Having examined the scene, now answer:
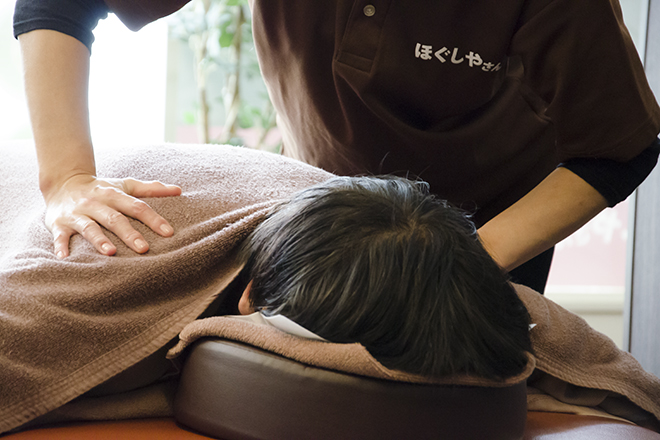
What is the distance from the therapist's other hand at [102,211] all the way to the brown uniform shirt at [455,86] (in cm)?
36

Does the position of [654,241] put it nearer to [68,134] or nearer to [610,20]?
[610,20]

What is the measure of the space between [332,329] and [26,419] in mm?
343

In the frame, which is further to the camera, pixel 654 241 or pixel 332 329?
pixel 654 241

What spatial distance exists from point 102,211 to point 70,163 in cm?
16

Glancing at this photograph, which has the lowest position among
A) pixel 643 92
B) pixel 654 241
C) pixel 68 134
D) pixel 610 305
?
pixel 610 305

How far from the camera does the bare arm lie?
0.70 m

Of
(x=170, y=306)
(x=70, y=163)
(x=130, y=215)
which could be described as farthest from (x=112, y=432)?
(x=70, y=163)

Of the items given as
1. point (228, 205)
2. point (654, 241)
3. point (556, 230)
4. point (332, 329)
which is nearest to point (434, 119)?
point (556, 230)

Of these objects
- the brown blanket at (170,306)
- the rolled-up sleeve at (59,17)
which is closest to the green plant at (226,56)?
the rolled-up sleeve at (59,17)

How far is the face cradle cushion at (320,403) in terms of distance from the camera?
542 millimetres

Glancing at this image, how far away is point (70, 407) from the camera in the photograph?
2.06ft

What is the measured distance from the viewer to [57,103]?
2.83 ft

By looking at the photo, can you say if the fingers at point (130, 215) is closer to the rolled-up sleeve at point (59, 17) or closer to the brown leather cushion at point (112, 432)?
the brown leather cushion at point (112, 432)

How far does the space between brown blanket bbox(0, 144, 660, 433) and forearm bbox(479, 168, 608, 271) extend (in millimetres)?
86
